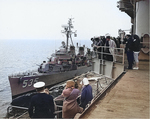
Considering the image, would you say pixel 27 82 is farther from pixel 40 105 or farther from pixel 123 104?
pixel 123 104

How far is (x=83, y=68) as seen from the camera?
28.8m

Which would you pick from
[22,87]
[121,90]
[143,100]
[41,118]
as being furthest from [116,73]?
[22,87]

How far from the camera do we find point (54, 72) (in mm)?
24016

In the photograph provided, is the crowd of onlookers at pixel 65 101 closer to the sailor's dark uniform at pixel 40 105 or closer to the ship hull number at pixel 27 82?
the sailor's dark uniform at pixel 40 105

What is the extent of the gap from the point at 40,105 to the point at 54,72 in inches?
820

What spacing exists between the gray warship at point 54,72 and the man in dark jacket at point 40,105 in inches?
706

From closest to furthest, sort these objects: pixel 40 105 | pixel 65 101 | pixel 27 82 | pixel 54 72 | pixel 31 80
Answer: pixel 40 105 → pixel 65 101 → pixel 27 82 → pixel 31 80 → pixel 54 72

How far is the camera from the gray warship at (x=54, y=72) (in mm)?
20641

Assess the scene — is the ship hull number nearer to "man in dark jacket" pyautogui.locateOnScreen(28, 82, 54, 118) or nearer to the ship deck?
the ship deck

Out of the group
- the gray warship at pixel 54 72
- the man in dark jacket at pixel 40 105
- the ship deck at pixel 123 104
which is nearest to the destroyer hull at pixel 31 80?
the gray warship at pixel 54 72

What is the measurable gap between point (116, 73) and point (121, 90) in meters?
4.41

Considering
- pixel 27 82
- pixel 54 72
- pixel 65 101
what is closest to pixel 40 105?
pixel 65 101

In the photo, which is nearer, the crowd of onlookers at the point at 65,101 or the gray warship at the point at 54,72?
the crowd of onlookers at the point at 65,101

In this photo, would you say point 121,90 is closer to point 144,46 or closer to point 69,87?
point 69,87
